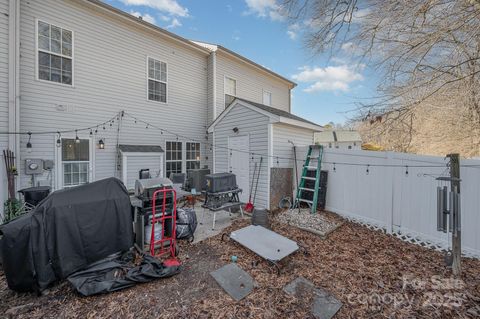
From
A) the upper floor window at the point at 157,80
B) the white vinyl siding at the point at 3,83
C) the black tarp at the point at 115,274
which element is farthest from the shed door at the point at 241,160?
the white vinyl siding at the point at 3,83

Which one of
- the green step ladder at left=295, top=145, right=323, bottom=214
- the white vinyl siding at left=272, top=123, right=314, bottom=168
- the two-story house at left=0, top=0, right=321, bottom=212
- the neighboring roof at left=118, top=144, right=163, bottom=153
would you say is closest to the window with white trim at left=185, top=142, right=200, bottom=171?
the two-story house at left=0, top=0, right=321, bottom=212

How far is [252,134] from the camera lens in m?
6.62

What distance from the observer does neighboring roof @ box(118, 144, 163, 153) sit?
727 centimetres

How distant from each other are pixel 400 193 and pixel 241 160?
13.9 ft

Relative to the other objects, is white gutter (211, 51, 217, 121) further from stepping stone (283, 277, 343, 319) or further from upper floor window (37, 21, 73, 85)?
stepping stone (283, 277, 343, 319)

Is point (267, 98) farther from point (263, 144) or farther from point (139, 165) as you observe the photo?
point (139, 165)

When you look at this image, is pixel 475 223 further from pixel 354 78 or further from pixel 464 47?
pixel 354 78

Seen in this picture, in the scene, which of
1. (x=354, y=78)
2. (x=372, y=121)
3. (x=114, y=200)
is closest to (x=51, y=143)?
(x=114, y=200)

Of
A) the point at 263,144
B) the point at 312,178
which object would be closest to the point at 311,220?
the point at 312,178

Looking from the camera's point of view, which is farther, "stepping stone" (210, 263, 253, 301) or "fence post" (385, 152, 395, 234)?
"fence post" (385, 152, 395, 234)

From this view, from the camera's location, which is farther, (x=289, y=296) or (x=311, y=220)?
(x=311, y=220)

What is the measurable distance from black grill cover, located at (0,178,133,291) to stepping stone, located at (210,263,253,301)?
5.26ft

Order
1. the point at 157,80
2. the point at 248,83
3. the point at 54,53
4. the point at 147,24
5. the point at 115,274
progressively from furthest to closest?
the point at 248,83, the point at 157,80, the point at 147,24, the point at 54,53, the point at 115,274

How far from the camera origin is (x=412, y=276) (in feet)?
10.4
